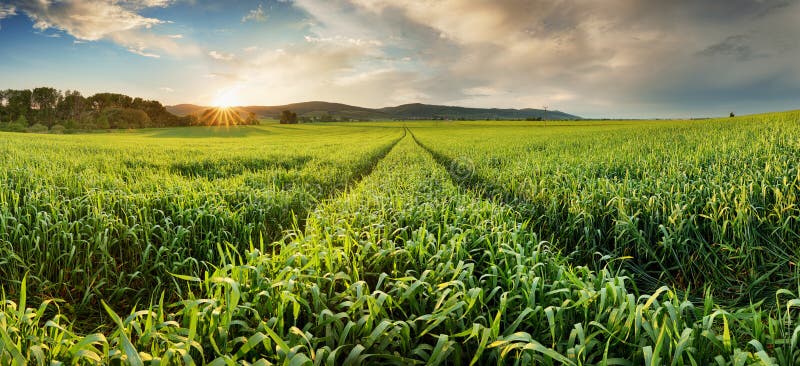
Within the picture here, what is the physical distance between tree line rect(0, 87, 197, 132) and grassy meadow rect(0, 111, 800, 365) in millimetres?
94361

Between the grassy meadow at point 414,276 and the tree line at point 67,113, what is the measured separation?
9436cm

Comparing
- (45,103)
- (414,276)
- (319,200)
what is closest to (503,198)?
A: (319,200)

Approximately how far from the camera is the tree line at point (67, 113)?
262 ft

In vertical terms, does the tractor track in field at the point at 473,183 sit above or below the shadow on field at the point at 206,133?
below

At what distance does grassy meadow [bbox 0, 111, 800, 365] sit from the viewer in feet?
7.27

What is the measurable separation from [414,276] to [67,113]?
129141 mm

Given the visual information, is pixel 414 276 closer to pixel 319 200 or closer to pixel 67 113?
pixel 319 200

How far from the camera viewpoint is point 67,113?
9281 cm

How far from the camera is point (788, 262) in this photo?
4309 mm

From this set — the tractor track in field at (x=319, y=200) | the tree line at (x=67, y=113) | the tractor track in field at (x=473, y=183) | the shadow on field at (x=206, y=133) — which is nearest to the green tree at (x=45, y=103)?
the tree line at (x=67, y=113)

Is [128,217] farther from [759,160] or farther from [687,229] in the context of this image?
[759,160]

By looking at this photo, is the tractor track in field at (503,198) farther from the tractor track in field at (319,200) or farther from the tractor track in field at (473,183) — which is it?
the tractor track in field at (319,200)

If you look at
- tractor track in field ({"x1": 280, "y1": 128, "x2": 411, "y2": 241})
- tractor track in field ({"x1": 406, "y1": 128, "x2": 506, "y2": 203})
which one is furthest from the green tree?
tractor track in field ({"x1": 406, "y1": 128, "x2": 506, "y2": 203})

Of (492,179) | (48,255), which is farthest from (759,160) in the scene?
(48,255)
